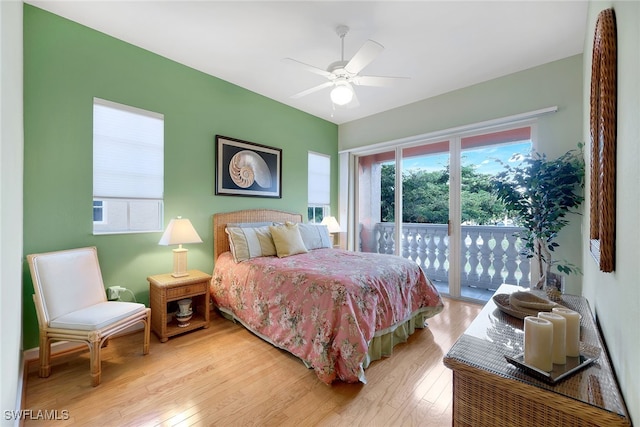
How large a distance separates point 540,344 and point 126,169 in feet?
10.7

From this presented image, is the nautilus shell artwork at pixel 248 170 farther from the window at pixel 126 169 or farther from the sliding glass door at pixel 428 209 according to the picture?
the sliding glass door at pixel 428 209

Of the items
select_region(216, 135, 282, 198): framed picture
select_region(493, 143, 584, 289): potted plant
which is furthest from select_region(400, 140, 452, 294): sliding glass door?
select_region(216, 135, 282, 198): framed picture

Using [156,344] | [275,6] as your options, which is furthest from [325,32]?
[156,344]

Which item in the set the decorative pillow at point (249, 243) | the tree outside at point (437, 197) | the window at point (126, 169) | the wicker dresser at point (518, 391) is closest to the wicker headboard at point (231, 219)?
the decorative pillow at point (249, 243)

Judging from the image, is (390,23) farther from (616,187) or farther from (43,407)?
(43,407)

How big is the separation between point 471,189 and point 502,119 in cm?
91

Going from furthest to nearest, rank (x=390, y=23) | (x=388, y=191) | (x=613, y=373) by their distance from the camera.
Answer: (x=388, y=191)
(x=390, y=23)
(x=613, y=373)

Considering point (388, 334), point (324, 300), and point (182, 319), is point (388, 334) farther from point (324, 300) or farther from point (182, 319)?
point (182, 319)

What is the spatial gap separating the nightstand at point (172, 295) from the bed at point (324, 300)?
25 centimetres

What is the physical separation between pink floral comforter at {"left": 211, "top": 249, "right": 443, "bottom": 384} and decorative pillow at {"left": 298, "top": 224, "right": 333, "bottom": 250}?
18.0 inches

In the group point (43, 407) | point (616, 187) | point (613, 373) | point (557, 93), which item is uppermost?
point (557, 93)

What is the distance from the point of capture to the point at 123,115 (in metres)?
2.64

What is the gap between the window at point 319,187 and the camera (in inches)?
181

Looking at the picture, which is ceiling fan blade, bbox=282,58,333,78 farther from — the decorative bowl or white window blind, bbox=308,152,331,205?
the decorative bowl
